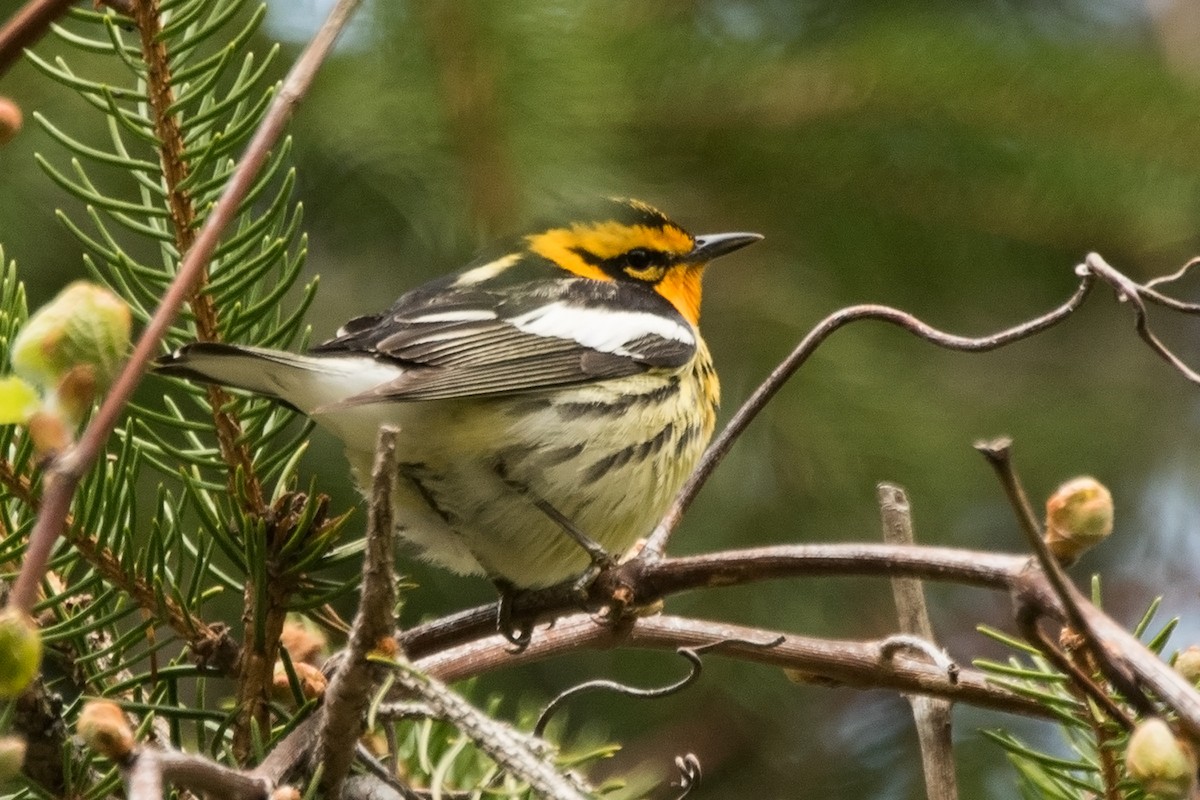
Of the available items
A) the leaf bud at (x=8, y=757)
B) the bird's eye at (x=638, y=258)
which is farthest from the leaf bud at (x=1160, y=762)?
the bird's eye at (x=638, y=258)

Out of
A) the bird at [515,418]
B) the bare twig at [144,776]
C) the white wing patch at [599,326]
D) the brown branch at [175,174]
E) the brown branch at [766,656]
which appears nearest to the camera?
the bare twig at [144,776]

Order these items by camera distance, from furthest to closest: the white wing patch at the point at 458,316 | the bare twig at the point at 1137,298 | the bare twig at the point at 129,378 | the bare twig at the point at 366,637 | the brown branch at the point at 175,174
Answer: the white wing patch at the point at 458,316 < the brown branch at the point at 175,174 < the bare twig at the point at 1137,298 < the bare twig at the point at 366,637 < the bare twig at the point at 129,378

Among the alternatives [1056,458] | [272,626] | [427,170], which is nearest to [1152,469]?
[1056,458]

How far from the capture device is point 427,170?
2150mm

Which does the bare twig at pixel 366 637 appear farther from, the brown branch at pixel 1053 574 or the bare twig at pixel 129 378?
the brown branch at pixel 1053 574

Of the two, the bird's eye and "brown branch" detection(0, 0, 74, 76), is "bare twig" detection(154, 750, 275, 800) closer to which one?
"brown branch" detection(0, 0, 74, 76)

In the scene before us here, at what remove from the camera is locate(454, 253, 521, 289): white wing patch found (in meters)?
2.31

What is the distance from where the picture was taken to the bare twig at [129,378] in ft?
1.94

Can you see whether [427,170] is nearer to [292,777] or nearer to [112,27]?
[112,27]

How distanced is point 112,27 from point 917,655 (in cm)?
98

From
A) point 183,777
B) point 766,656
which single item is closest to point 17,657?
point 183,777

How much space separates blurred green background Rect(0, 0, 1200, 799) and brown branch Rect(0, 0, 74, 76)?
1.44m

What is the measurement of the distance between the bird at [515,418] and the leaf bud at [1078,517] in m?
1.01

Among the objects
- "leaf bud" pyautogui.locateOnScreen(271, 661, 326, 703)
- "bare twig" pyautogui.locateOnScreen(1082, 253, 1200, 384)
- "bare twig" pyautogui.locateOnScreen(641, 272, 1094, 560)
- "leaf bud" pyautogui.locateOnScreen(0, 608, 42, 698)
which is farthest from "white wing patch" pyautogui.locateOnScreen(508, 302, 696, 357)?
"leaf bud" pyautogui.locateOnScreen(0, 608, 42, 698)
